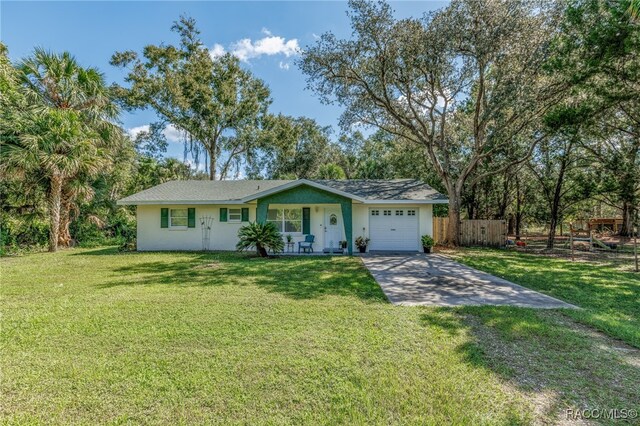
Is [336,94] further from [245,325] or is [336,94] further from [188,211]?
[245,325]

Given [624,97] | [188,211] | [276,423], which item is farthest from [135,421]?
[624,97]

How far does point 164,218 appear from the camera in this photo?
15273 millimetres

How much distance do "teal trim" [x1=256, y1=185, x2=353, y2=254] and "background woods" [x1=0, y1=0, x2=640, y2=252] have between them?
22.5ft

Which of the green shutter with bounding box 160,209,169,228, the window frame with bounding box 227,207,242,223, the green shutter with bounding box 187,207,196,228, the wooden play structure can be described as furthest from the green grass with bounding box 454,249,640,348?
the wooden play structure

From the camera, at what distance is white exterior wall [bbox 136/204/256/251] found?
15273 millimetres

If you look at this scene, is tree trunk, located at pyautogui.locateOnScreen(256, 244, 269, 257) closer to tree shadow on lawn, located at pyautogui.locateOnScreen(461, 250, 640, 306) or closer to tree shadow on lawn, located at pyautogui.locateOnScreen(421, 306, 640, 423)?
tree shadow on lawn, located at pyautogui.locateOnScreen(461, 250, 640, 306)

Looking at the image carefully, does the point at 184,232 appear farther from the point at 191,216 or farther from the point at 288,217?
the point at 288,217

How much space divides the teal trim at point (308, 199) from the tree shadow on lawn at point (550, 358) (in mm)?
8053

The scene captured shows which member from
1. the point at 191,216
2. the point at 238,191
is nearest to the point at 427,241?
the point at 238,191

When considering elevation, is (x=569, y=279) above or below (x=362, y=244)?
below

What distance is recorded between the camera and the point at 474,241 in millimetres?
17953

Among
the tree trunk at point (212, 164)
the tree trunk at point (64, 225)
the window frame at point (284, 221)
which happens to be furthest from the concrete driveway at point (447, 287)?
the tree trunk at point (212, 164)

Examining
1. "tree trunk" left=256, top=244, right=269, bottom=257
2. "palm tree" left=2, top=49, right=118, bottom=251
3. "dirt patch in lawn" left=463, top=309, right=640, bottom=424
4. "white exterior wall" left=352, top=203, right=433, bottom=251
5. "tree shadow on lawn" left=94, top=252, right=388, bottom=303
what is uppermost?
"palm tree" left=2, top=49, right=118, bottom=251

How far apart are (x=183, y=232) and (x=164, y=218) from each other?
1.17 m
